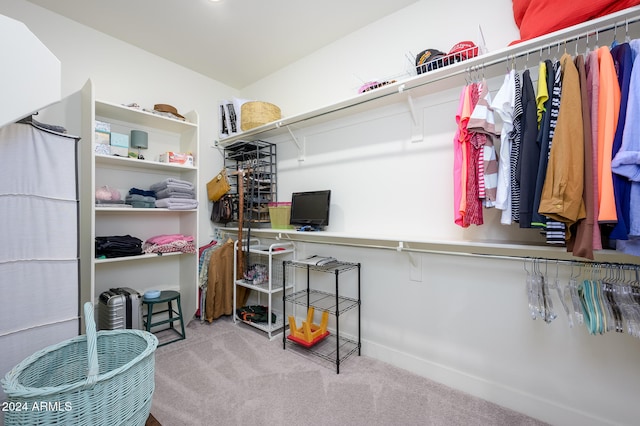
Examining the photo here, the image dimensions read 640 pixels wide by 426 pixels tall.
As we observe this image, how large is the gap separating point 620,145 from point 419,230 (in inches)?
43.9

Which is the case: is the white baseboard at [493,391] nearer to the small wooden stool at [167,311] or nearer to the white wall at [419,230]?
the white wall at [419,230]

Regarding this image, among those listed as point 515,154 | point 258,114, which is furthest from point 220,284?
point 515,154

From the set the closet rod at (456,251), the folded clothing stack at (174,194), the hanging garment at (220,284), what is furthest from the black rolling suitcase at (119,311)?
the closet rod at (456,251)

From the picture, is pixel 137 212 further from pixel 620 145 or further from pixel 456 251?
pixel 620 145

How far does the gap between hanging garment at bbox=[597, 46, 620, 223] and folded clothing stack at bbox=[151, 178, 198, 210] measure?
9.28 feet

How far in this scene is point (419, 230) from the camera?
6.72 feet

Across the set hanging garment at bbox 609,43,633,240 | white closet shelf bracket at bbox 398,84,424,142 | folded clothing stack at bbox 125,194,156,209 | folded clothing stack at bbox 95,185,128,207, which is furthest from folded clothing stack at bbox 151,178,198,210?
hanging garment at bbox 609,43,633,240

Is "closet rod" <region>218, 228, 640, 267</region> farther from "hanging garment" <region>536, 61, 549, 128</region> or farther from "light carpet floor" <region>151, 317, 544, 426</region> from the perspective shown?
"light carpet floor" <region>151, 317, 544, 426</region>

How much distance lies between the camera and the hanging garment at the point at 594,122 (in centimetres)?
114

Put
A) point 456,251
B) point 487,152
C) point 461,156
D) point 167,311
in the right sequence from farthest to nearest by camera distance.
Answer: point 167,311, point 456,251, point 461,156, point 487,152

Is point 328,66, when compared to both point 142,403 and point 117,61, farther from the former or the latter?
point 142,403

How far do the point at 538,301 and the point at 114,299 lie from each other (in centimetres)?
287

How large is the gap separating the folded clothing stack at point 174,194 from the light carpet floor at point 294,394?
125cm

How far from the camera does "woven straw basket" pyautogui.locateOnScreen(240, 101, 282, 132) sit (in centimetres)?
273
